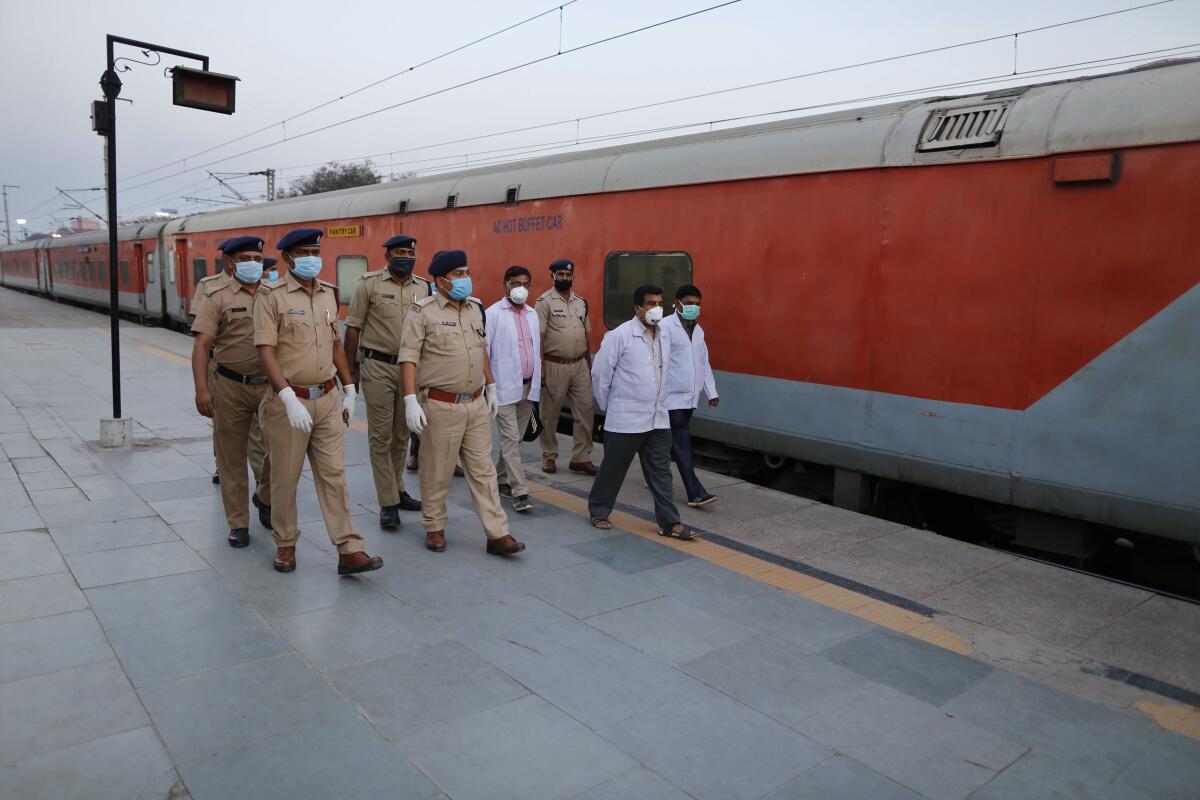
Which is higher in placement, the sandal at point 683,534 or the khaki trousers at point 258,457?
the khaki trousers at point 258,457

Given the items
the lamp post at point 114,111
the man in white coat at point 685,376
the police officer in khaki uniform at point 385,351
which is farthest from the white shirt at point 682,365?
the lamp post at point 114,111

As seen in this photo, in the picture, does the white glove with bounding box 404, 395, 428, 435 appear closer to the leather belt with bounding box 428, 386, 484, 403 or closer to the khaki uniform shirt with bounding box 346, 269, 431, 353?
the leather belt with bounding box 428, 386, 484, 403

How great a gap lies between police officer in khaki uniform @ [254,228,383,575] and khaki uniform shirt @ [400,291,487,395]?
504 millimetres

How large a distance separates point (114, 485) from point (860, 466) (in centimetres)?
551

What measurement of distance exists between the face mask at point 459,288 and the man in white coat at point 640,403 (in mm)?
1019

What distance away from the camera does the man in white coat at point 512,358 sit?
6.26 metres

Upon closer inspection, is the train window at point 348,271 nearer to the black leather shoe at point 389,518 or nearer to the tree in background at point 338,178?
the black leather shoe at point 389,518

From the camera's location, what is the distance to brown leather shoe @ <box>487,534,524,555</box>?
513cm

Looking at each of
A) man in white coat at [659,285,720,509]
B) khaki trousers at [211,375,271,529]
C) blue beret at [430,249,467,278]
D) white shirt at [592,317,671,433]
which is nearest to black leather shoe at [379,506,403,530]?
khaki trousers at [211,375,271,529]

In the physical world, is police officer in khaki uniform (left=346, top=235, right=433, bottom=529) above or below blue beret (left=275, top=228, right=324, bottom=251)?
below

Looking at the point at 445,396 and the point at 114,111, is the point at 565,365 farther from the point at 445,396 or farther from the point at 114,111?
the point at 114,111

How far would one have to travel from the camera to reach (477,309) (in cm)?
538

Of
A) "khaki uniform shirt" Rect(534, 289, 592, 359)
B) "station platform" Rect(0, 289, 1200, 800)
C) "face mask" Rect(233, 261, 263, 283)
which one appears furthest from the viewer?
"khaki uniform shirt" Rect(534, 289, 592, 359)

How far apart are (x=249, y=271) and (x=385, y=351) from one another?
1.06 meters
